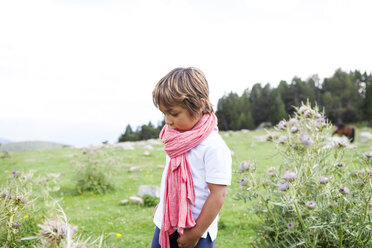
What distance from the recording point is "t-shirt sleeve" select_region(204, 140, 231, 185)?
5.11ft

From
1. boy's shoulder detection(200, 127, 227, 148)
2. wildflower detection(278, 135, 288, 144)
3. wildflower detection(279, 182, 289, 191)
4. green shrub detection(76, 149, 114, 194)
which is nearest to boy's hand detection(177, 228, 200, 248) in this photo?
boy's shoulder detection(200, 127, 227, 148)

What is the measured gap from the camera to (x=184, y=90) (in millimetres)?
1606

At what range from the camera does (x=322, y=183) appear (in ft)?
6.45

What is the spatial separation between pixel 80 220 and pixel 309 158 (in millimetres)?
3378

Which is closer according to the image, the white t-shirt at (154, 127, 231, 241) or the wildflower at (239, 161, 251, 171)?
the white t-shirt at (154, 127, 231, 241)

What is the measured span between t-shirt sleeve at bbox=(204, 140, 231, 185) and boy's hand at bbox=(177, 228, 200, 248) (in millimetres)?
307

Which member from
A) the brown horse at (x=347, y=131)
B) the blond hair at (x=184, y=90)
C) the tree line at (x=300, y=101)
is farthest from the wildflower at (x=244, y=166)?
A: the tree line at (x=300, y=101)

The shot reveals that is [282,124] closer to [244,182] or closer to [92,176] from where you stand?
[244,182]

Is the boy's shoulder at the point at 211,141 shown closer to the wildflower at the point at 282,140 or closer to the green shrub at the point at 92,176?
the wildflower at the point at 282,140

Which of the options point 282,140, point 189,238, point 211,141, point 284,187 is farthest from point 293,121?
point 189,238

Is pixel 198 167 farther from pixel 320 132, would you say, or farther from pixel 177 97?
pixel 320 132

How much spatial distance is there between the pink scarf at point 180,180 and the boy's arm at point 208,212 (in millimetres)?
47

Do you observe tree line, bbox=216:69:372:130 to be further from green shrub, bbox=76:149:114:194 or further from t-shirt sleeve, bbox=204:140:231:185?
t-shirt sleeve, bbox=204:140:231:185

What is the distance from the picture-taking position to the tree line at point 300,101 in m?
23.4
